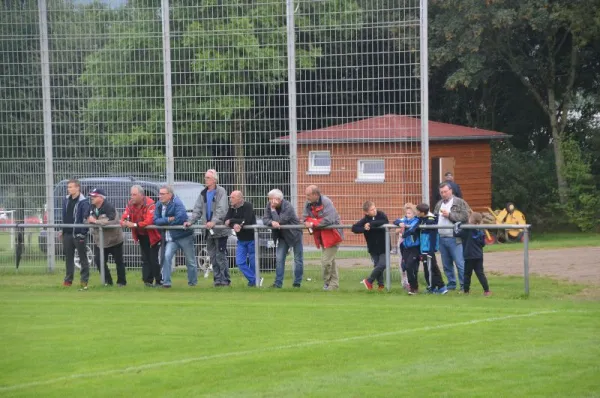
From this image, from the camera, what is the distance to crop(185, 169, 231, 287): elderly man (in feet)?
65.0

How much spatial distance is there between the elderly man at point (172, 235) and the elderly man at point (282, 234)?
150 cm

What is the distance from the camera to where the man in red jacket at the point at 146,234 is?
20.0 metres

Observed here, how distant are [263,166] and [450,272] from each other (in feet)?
16.5

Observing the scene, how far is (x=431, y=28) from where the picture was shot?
3775cm

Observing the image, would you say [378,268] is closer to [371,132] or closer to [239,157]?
[371,132]

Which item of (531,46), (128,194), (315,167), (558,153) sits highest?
(531,46)

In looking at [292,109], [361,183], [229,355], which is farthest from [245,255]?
[229,355]

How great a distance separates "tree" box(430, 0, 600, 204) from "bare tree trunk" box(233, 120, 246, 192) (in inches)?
635

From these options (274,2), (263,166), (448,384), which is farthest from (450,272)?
(448,384)

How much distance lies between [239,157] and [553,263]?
695 centimetres

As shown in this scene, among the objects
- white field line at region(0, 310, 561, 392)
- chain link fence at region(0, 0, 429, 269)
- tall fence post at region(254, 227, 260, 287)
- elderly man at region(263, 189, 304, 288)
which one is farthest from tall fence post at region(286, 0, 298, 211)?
white field line at region(0, 310, 561, 392)

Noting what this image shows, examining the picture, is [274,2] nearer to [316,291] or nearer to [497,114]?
[316,291]

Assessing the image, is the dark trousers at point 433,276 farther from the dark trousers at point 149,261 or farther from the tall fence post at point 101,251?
the tall fence post at point 101,251

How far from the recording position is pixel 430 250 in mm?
18328
